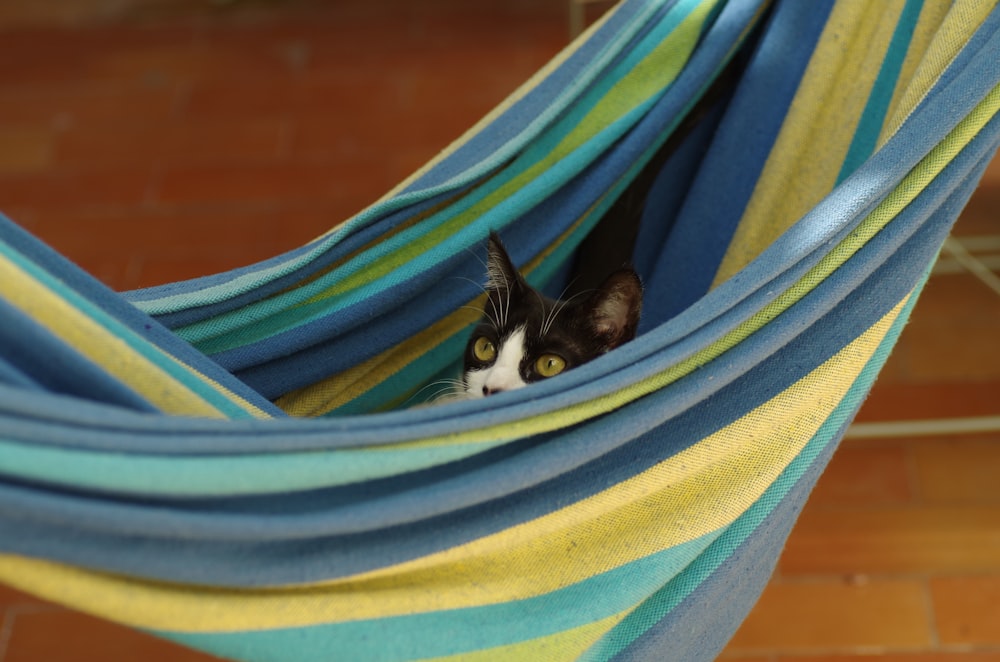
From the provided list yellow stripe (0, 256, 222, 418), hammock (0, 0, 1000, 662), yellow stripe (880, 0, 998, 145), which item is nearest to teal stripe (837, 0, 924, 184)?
hammock (0, 0, 1000, 662)

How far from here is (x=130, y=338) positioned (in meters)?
0.72

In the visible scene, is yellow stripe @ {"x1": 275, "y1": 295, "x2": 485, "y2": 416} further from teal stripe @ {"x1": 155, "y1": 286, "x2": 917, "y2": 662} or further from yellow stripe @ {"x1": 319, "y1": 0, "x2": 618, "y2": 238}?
teal stripe @ {"x1": 155, "y1": 286, "x2": 917, "y2": 662}

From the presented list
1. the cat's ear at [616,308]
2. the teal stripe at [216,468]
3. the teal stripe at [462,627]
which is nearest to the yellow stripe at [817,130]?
the cat's ear at [616,308]

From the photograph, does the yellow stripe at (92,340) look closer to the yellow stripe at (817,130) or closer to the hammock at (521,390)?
the hammock at (521,390)

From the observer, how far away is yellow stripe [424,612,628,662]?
2.55 feet

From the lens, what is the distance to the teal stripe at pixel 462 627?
0.70m

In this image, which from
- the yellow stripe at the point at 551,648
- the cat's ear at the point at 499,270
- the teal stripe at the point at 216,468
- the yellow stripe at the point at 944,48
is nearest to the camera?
the teal stripe at the point at 216,468

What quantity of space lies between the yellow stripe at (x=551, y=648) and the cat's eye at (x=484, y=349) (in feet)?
1.29

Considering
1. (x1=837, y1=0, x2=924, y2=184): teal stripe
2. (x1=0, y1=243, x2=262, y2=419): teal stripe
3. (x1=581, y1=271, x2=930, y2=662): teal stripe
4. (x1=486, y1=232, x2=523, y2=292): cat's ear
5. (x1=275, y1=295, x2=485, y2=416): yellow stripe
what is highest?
(x1=837, y1=0, x2=924, y2=184): teal stripe

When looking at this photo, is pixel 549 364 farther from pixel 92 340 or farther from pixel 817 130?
pixel 92 340

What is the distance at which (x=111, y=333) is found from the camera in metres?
0.71

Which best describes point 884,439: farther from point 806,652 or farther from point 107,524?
point 107,524

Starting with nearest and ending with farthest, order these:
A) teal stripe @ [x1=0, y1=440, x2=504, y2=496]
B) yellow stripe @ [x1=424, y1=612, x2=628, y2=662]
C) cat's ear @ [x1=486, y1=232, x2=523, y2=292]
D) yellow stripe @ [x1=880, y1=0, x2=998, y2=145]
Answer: teal stripe @ [x1=0, y1=440, x2=504, y2=496], yellow stripe @ [x1=424, y1=612, x2=628, y2=662], yellow stripe @ [x1=880, y1=0, x2=998, y2=145], cat's ear @ [x1=486, y1=232, x2=523, y2=292]

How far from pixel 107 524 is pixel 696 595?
1.56 ft
